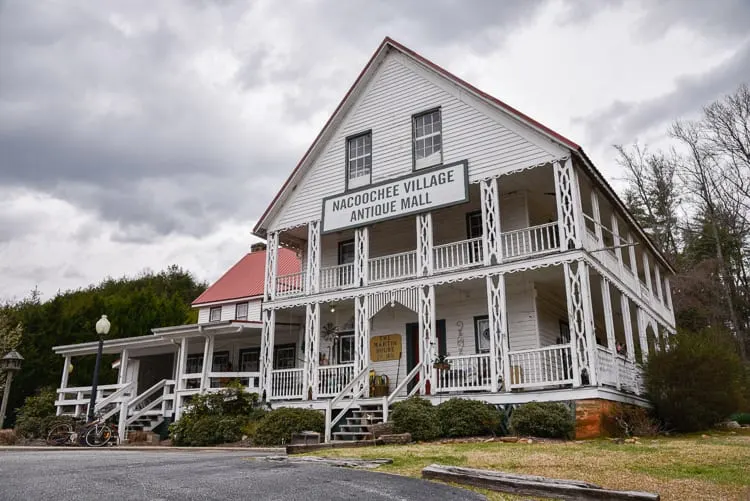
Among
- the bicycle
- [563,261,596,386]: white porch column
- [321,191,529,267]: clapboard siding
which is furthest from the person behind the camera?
[321,191,529,267]: clapboard siding

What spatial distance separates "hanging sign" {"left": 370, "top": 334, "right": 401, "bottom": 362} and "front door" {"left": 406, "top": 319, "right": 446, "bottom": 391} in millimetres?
382

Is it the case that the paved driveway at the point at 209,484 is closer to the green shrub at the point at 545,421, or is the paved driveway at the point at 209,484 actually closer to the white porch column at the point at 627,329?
the green shrub at the point at 545,421

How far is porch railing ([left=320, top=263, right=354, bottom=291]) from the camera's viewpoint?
66.5 ft

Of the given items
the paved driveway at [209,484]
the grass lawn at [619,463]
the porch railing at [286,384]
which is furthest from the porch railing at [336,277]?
the paved driveway at [209,484]

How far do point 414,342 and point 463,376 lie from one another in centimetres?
345

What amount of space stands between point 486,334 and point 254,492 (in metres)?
13.1

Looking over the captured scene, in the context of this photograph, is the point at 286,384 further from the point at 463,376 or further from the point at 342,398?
the point at 463,376

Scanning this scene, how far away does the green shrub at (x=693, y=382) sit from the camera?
50.6 feet

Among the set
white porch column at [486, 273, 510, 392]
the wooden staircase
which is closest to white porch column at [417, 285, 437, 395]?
the wooden staircase

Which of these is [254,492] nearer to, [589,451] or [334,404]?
[589,451]

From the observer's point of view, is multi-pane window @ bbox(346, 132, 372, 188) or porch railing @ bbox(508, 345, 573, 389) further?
multi-pane window @ bbox(346, 132, 372, 188)

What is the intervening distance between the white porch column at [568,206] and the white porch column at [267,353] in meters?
9.88

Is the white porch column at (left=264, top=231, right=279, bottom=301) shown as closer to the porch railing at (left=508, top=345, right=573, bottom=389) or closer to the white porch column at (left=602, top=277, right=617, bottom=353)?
the porch railing at (left=508, top=345, right=573, bottom=389)

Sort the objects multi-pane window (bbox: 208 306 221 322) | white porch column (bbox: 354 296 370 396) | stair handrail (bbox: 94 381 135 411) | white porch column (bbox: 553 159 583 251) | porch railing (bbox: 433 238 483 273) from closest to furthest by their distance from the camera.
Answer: white porch column (bbox: 553 159 583 251)
porch railing (bbox: 433 238 483 273)
white porch column (bbox: 354 296 370 396)
stair handrail (bbox: 94 381 135 411)
multi-pane window (bbox: 208 306 221 322)
